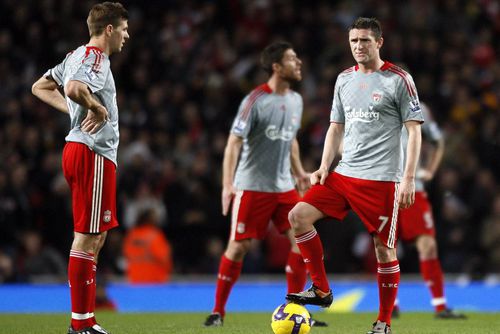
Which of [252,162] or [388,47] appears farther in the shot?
[388,47]

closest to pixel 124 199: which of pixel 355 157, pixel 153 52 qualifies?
pixel 153 52

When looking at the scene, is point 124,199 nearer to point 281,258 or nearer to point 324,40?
point 281,258

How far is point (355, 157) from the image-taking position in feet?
23.1

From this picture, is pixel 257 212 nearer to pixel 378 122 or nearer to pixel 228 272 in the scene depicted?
pixel 228 272

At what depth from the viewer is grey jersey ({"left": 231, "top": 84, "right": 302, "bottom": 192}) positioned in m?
8.67

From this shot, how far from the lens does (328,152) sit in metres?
A: 7.16

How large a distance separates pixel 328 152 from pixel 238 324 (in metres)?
2.11

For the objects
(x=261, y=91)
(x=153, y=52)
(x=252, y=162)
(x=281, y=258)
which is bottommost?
(x=281, y=258)

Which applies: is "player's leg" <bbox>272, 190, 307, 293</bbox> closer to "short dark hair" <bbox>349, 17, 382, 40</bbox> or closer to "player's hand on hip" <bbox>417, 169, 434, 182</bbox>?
"player's hand on hip" <bbox>417, 169, 434, 182</bbox>

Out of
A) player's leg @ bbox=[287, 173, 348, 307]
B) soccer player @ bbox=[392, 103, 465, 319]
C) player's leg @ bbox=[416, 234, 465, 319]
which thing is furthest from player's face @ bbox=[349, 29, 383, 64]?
player's leg @ bbox=[416, 234, 465, 319]

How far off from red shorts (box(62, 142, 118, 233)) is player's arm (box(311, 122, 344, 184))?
156 centimetres

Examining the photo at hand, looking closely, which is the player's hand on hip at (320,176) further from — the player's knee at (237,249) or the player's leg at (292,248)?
the player's knee at (237,249)

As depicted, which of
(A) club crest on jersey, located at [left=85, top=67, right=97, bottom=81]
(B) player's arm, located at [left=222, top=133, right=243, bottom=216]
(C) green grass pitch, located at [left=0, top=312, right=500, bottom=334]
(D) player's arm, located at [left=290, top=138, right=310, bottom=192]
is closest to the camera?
(A) club crest on jersey, located at [left=85, top=67, right=97, bottom=81]

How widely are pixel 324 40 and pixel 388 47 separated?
1.17 m
